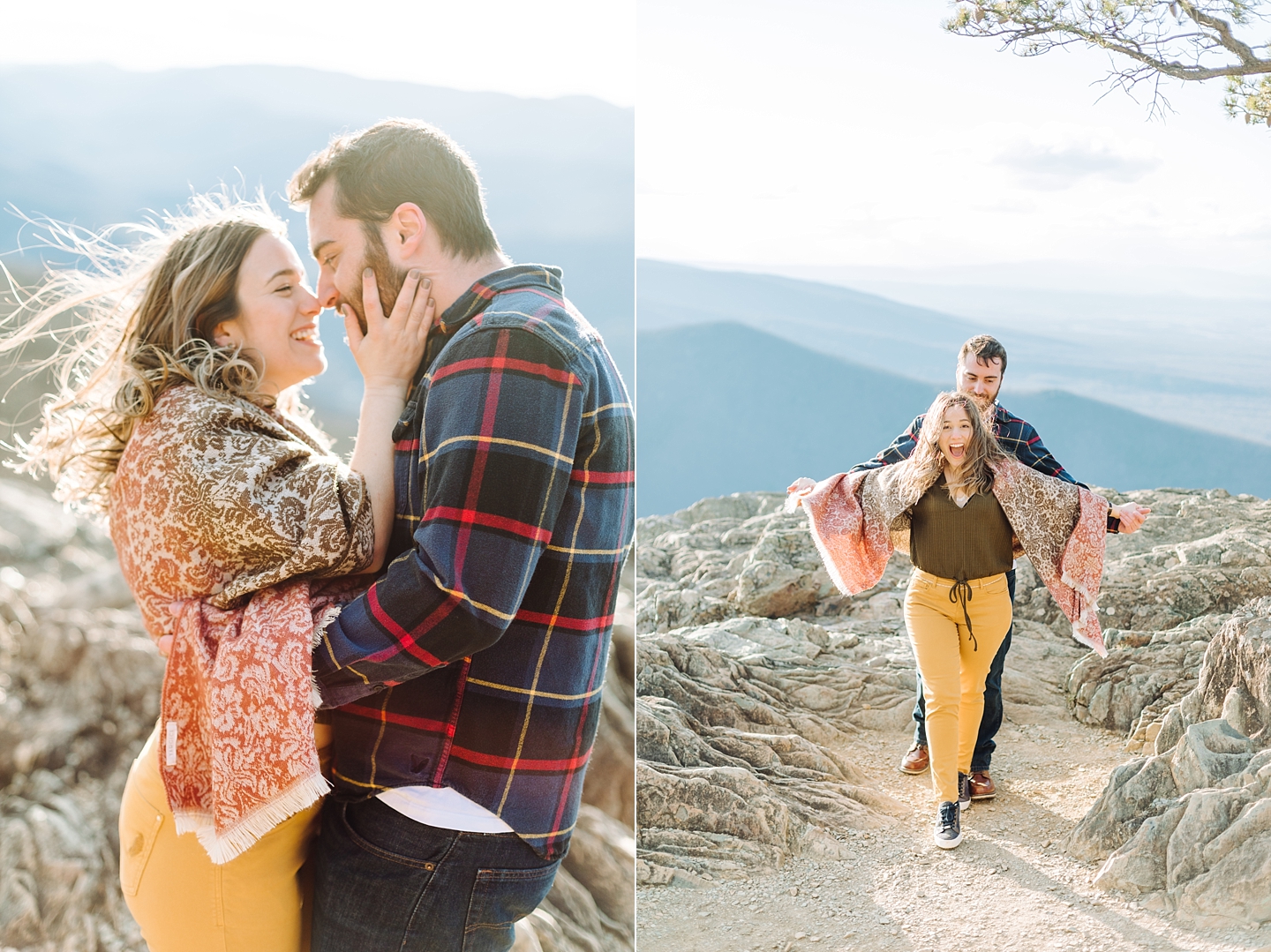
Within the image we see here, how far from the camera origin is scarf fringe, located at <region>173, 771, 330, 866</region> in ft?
3.10

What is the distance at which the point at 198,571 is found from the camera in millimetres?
1003

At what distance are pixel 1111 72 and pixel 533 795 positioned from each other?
4213 millimetres

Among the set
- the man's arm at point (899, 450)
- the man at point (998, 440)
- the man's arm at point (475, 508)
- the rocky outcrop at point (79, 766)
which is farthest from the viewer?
the man's arm at point (899, 450)

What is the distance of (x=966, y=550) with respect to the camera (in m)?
2.83

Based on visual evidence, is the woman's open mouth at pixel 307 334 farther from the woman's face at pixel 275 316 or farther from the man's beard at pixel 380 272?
the man's beard at pixel 380 272

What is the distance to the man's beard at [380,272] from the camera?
1.01 metres

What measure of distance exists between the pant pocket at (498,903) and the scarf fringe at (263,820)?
0.18 metres

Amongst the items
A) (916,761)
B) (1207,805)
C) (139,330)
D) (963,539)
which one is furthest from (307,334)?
(916,761)

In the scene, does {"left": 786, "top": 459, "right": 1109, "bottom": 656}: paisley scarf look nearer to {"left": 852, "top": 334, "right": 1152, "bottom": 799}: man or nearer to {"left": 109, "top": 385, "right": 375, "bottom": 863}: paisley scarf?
{"left": 852, "top": 334, "right": 1152, "bottom": 799}: man

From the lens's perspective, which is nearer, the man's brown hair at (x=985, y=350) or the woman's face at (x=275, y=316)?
the woman's face at (x=275, y=316)

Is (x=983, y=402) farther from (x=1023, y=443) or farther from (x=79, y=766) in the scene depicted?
(x=79, y=766)

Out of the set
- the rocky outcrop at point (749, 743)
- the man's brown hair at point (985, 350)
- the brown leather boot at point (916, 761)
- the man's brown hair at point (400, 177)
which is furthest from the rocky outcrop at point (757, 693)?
the man's brown hair at point (400, 177)

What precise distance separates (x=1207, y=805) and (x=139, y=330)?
9.46 ft

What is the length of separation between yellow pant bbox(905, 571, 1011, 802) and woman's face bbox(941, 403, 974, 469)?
368mm
